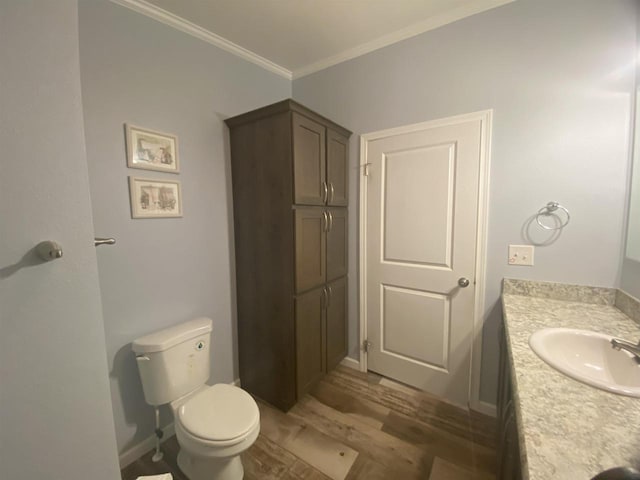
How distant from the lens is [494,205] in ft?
5.36

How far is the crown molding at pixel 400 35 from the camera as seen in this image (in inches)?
62.6

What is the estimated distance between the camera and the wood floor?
1.40m

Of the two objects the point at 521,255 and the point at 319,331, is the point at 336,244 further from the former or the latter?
the point at 521,255

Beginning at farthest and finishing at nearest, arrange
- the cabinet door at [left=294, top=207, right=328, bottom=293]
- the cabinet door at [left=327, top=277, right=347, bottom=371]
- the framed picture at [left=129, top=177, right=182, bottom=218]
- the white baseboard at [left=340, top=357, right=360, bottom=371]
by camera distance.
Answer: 1. the white baseboard at [left=340, top=357, right=360, bottom=371]
2. the cabinet door at [left=327, top=277, right=347, bottom=371]
3. the cabinet door at [left=294, top=207, right=328, bottom=293]
4. the framed picture at [left=129, top=177, right=182, bottom=218]

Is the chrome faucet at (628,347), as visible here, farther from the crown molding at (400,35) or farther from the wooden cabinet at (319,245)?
the crown molding at (400,35)

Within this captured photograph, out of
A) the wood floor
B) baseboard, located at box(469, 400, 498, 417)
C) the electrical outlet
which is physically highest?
the electrical outlet

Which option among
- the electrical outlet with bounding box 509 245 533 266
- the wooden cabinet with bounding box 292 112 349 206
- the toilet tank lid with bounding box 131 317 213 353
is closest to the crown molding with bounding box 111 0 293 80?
the wooden cabinet with bounding box 292 112 349 206

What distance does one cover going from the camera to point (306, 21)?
171cm

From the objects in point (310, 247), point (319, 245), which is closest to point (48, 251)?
point (310, 247)

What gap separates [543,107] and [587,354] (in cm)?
128

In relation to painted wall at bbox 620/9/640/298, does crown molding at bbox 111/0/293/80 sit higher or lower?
higher

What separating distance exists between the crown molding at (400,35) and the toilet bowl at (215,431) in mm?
2458

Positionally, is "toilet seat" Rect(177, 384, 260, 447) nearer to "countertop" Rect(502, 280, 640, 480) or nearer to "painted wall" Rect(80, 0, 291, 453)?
"painted wall" Rect(80, 0, 291, 453)

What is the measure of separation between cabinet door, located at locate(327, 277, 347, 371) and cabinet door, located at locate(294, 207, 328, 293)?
21cm
